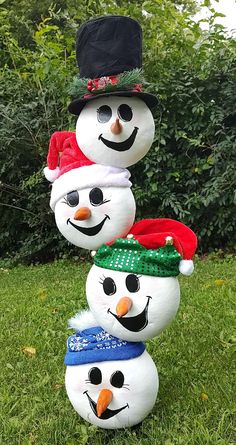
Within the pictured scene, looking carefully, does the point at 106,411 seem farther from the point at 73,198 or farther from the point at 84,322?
the point at 73,198

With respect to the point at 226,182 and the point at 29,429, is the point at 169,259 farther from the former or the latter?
the point at 226,182

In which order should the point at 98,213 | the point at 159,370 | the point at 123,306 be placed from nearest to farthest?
the point at 123,306
the point at 98,213
the point at 159,370

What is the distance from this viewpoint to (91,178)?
2361 mm

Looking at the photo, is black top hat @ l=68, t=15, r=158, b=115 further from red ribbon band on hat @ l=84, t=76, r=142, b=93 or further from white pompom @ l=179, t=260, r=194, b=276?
white pompom @ l=179, t=260, r=194, b=276

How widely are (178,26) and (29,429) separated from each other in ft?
17.3

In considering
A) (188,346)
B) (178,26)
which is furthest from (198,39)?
(188,346)

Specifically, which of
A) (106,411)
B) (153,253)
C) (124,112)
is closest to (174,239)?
(153,253)

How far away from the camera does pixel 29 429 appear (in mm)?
2689

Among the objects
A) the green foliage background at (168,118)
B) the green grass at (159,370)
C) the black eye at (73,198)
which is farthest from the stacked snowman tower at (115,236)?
→ the green foliage background at (168,118)

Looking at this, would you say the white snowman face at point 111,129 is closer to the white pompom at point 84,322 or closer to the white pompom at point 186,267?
the white pompom at point 186,267

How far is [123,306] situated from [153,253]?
0.26 m

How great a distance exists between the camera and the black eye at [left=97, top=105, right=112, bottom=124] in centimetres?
238

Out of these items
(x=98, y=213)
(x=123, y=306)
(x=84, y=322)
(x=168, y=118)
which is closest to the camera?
(x=123, y=306)

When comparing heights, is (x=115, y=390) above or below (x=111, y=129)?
below
